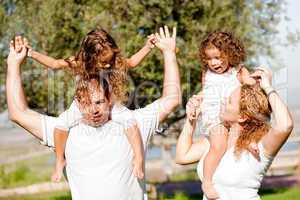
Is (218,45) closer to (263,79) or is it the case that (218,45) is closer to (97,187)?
(263,79)

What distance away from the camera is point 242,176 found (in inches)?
117

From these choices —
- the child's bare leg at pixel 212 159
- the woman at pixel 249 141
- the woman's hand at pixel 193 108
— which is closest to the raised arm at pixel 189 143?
the woman's hand at pixel 193 108

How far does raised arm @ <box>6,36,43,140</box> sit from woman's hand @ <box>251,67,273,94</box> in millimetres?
1053

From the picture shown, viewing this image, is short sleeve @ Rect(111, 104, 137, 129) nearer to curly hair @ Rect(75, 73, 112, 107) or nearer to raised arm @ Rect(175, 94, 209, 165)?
curly hair @ Rect(75, 73, 112, 107)

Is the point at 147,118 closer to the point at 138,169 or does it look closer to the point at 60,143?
the point at 138,169

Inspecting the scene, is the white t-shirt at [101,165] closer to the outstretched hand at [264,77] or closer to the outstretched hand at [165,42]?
the outstretched hand at [165,42]

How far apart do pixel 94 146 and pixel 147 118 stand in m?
0.30

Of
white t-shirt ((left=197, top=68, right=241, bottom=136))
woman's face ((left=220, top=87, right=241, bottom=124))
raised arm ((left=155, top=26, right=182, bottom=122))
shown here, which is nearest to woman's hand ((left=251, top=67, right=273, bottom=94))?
woman's face ((left=220, top=87, right=241, bottom=124))

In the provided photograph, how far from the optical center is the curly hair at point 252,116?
3.00 meters

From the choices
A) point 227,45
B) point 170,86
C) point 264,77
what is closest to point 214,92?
point 227,45

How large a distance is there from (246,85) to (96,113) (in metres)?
0.81

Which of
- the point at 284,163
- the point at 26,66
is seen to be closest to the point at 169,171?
the point at 284,163

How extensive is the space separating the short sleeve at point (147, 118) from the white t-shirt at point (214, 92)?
4.34ft

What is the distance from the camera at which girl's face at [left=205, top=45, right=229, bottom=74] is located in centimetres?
454
